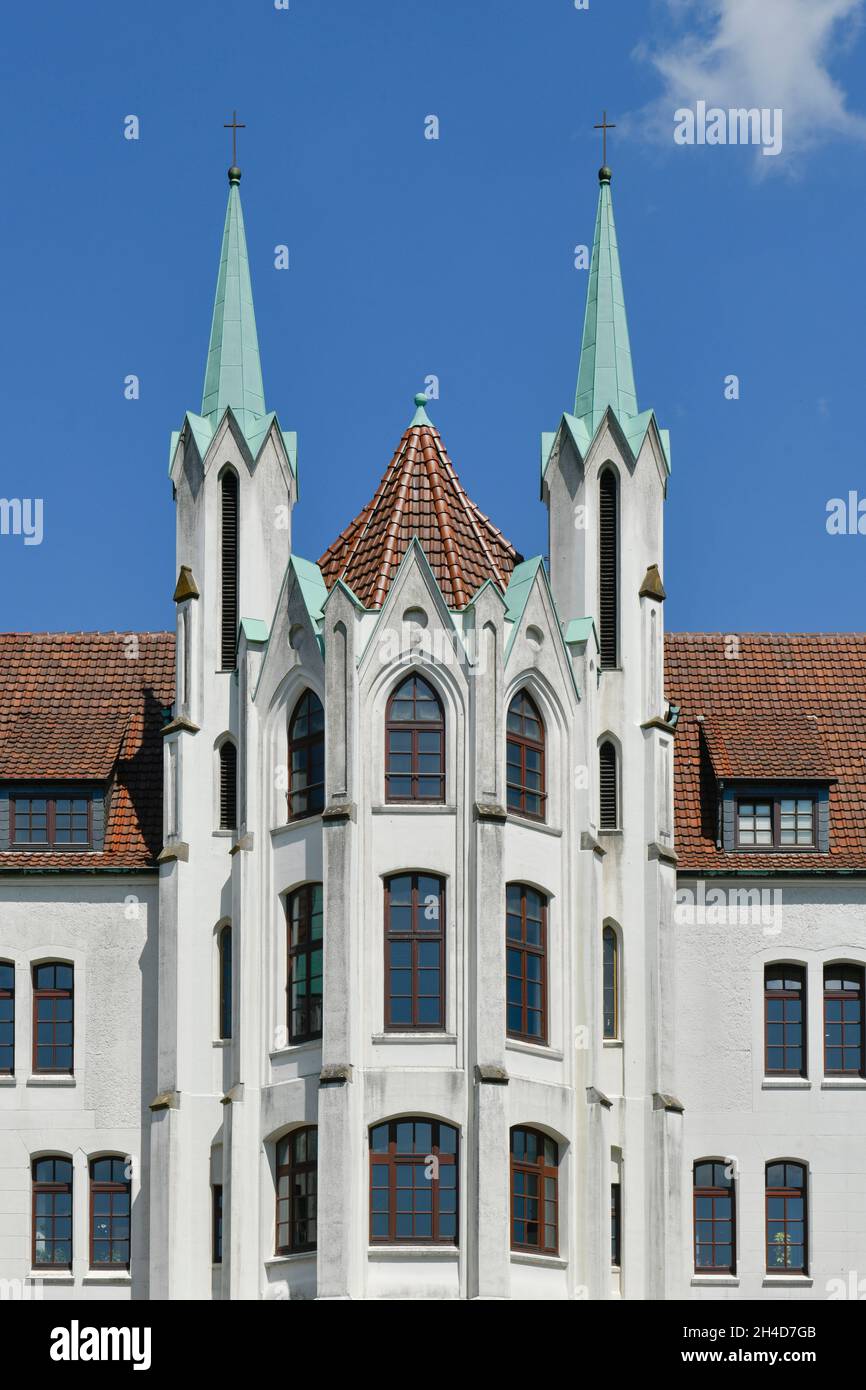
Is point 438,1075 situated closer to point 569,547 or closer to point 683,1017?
point 683,1017

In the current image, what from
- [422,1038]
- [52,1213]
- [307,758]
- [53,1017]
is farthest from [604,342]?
[52,1213]

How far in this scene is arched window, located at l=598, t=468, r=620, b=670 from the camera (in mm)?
63219

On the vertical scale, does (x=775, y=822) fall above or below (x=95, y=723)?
below

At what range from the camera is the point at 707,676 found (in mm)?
67875

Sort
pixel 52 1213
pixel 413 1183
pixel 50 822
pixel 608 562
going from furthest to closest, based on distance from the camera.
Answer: pixel 50 822
pixel 608 562
pixel 52 1213
pixel 413 1183

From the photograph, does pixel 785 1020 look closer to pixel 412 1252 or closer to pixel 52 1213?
pixel 412 1252

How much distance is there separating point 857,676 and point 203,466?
1523 cm

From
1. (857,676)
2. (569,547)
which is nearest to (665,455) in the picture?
(569,547)

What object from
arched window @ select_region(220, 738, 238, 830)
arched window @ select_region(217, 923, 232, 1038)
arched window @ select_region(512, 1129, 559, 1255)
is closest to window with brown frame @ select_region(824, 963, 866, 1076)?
arched window @ select_region(512, 1129, 559, 1255)

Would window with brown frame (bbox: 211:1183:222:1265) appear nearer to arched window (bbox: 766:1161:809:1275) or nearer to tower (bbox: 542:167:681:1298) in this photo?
tower (bbox: 542:167:681:1298)

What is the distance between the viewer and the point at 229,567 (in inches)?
2480

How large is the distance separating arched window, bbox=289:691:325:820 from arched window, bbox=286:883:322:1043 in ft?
5.28

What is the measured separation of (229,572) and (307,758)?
5029mm

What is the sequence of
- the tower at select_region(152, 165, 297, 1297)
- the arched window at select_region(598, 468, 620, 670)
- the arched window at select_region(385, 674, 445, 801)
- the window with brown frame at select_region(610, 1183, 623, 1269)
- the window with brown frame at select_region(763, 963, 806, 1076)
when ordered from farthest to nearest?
1. the arched window at select_region(598, 468, 620, 670)
2. the window with brown frame at select_region(763, 963, 806, 1076)
3. the window with brown frame at select_region(610, 1183, 623, 1269)
4. the tower at select_region(152, 165, 297, 1297)
5. the arched window at select_region(385, 674, 445, 801)
